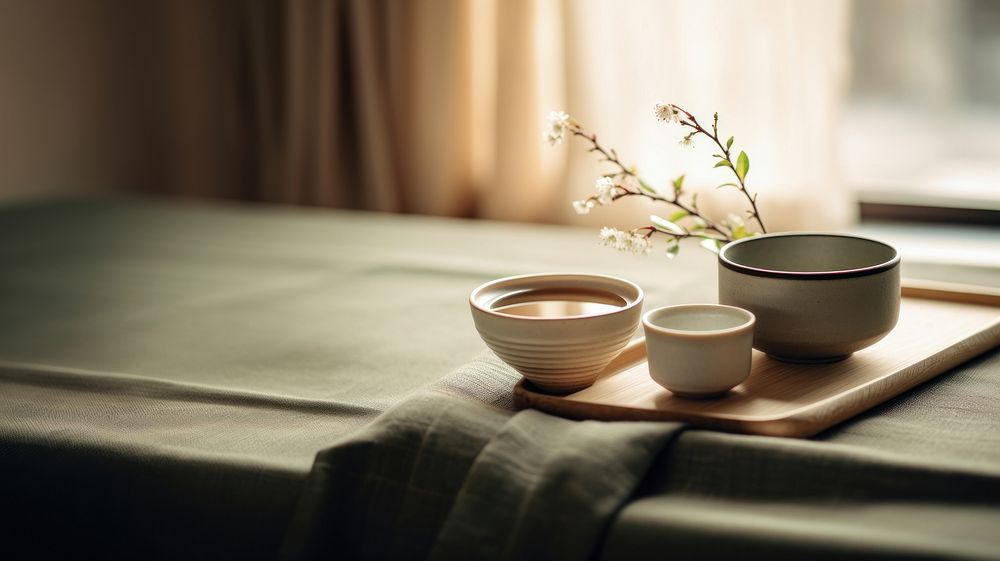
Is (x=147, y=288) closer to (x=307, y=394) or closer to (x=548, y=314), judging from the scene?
(x=307, y=394)

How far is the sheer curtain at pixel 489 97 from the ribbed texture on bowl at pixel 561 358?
165 centimetres

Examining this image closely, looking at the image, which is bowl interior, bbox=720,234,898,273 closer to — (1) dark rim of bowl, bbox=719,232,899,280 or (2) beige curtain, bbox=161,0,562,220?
(1) dark rim of bowl, bbox=719,232,899,280

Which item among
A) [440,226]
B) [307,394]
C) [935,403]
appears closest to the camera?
[935,403]

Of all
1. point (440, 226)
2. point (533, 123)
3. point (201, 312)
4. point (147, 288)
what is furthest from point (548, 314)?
point (533, 123)

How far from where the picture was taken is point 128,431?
0.81m

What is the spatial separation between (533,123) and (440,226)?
973 millimetres

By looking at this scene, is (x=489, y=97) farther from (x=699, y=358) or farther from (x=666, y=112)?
(x=699, y=358)

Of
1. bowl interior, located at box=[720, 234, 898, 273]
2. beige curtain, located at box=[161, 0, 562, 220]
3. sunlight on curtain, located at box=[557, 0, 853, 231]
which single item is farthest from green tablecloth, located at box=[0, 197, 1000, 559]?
beige curtain, located at box=[161, 0, 562, 220]

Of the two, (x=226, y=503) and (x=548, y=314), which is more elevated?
(x=548, y=314)

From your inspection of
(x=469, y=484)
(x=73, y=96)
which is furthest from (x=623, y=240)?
(x=73, y=96)

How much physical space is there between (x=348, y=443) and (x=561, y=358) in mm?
154

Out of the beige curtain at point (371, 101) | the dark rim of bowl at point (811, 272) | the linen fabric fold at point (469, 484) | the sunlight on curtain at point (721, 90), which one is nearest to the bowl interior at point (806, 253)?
the dark rim of bowl at point (811, 272)

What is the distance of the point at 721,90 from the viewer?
7.59 feet

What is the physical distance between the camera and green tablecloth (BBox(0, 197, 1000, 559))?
0.62 meters
